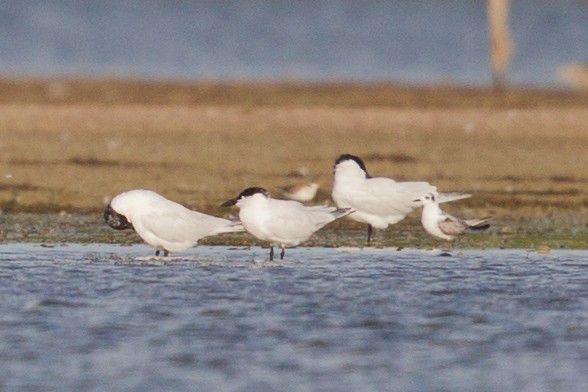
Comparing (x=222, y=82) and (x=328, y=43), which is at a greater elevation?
(x=328, y=43)

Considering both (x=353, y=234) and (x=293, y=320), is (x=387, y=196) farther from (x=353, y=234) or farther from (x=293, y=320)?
(x=293, y=320)

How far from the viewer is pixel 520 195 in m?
16.2

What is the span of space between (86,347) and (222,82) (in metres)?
21.1

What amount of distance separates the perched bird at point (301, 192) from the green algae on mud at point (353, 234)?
1.64 feet

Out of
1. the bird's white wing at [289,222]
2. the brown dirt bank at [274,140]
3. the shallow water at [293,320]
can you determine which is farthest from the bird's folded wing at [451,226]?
the brown dirt bank at [274,140]

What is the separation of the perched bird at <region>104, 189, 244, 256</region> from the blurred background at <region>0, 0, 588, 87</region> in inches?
743

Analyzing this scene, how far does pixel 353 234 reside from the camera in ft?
46.8

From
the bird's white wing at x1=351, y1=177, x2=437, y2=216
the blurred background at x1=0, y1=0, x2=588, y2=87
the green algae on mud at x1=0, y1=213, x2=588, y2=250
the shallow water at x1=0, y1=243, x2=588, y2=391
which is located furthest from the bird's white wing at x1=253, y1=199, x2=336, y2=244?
the blurred background at x1=0, y1=0, x2=588, y2=87

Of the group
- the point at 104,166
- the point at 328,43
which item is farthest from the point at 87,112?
the point at 328,43

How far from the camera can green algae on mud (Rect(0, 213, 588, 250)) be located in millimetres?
13359

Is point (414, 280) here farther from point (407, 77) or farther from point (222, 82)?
point (407, 77)

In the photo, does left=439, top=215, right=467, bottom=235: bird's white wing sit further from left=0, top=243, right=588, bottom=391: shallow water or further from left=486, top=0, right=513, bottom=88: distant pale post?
left=486, top=0, right=513, bottom=88: distant pale post

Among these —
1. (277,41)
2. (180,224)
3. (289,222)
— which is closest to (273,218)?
(289,222)

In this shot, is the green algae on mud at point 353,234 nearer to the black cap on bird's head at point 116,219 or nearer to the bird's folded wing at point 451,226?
the bird's folded wing at point 451,226
